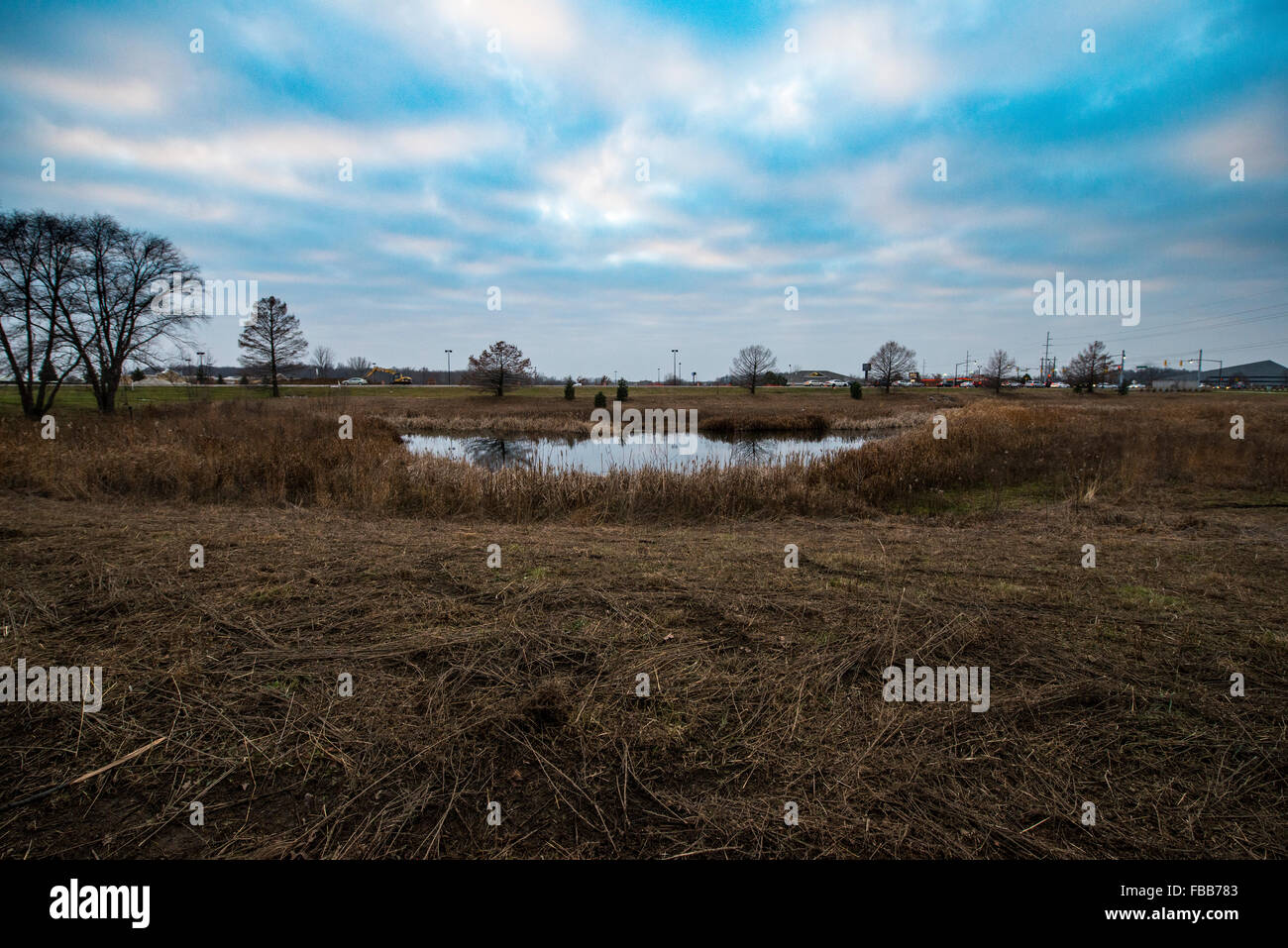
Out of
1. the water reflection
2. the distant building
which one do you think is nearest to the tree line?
the water reflection

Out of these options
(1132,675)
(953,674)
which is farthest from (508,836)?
(1132,675)

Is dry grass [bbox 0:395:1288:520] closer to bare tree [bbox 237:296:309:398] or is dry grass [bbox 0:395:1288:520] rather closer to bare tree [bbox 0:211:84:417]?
bare tree [bbox 0:211:84:417]

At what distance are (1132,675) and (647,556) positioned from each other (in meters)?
3.81

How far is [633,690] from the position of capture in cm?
329

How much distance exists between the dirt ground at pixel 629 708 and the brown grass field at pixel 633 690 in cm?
2

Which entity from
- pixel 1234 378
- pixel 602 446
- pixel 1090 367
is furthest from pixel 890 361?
pixel 1234 378

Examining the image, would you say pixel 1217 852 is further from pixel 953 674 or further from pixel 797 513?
pixel 797 513

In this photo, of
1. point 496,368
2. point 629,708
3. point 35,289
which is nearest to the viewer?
point 629,708

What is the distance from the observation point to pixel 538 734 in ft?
9.50

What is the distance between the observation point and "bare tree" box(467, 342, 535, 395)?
5394 cm

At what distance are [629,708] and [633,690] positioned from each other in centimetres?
17

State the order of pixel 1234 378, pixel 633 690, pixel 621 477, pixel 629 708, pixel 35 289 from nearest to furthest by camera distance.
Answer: pixel 629 708 → pixel 633 690 → pixel 621 477 → pixel 35 289 → pixel 1234 378

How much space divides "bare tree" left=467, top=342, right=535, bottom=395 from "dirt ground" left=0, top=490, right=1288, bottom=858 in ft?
163

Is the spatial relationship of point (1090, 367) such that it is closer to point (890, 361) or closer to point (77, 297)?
point (890, 361)
